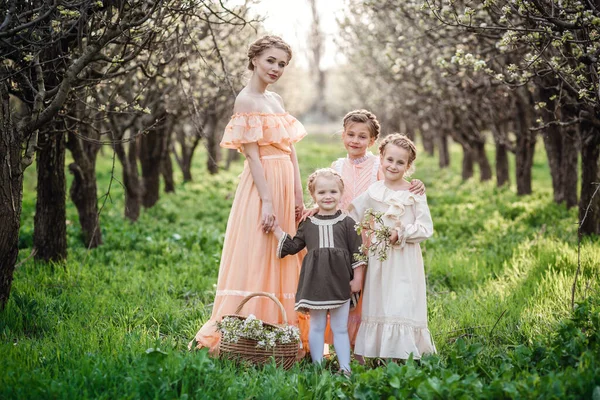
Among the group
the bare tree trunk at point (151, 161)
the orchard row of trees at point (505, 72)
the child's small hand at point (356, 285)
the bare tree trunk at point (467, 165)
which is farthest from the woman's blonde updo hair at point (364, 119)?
the bare tree trunk at point (467, 165)

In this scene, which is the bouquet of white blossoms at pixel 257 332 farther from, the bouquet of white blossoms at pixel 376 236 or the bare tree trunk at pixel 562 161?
the bare tree trunk at pixel 562 161

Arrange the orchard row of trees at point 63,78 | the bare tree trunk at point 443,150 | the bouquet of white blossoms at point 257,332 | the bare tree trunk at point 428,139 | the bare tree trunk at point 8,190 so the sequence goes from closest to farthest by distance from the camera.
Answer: the bouquet of white blossoms at point 257,332, the orchard row of trees at point 63,78, the bare tree trunk at point 8,190, the bare tree trunk at point 443,150, the bare tree trunk at point 428,139

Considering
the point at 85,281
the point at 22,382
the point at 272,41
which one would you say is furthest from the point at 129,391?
the point at 85,281

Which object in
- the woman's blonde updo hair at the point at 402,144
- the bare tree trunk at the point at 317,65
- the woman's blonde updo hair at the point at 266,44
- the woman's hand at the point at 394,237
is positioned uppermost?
the bare tree trunk at the point at 317,65

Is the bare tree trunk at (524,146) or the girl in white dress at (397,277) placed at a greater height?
the bare tree trunk at (524,146)

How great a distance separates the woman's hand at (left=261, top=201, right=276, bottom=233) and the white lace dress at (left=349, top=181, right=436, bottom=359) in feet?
2.47

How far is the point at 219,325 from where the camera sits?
412 cm

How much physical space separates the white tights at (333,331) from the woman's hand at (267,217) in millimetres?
701

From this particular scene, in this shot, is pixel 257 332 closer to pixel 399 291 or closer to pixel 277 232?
pixel 277 232

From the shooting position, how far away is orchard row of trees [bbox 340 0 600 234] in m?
4.61

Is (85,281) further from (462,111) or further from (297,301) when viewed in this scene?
(462,111)

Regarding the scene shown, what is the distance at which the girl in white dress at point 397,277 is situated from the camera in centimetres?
413

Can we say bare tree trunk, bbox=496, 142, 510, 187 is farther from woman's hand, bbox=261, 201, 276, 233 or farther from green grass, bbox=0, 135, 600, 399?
woman's hand, bbox=261, 201, 276, 233

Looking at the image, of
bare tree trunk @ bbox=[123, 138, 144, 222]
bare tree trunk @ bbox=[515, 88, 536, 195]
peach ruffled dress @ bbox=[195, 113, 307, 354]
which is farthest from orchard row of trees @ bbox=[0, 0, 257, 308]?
bare tree trunk @ bbox=[515, 88, 536, 195]
